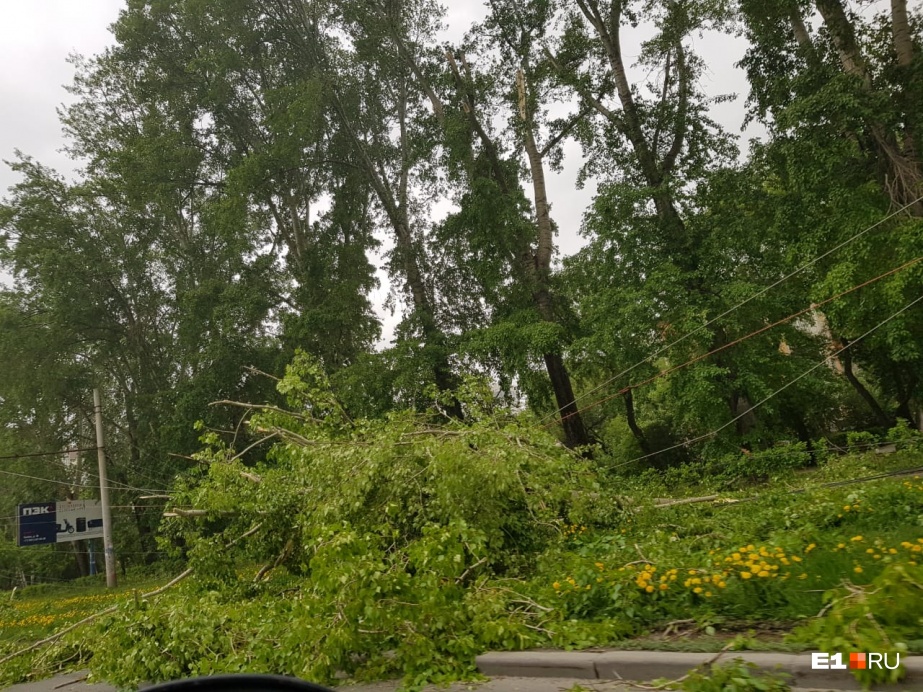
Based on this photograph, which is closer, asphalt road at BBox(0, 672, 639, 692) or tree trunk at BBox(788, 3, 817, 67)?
asphalt road at BBox(0, 672, 639, 692)

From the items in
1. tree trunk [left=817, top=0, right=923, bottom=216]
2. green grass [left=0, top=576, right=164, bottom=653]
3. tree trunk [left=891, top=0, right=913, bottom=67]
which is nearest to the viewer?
green grass [left=0, top=576, right=164, bottom=653]

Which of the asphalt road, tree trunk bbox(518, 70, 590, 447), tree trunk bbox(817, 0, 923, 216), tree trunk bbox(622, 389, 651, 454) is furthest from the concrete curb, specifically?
tree trunk bbox(622, 389, 651, 454)

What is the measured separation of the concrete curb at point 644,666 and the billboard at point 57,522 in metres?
29.0

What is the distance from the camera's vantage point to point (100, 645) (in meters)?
6.52

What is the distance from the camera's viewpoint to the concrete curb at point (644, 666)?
351cm

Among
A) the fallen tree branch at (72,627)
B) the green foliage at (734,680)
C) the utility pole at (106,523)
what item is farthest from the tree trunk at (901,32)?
the utility pole at (106,523)

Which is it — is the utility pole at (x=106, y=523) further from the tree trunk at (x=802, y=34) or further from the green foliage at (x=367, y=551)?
the tree trunk at (x=802, y=34)

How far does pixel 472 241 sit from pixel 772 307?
8.75 meters

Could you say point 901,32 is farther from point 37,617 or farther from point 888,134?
point 37,617

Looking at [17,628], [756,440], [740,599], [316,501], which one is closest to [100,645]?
[316,501]

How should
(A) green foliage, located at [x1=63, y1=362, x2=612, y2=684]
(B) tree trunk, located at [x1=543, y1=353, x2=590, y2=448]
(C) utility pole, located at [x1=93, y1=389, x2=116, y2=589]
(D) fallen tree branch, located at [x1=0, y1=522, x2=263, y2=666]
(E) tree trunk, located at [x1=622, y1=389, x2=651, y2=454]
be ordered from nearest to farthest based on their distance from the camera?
(A) green foliage, located at [x1=63, y1=362, x2=612, y2=684]
(D) fallen tree branch, located at [x1=0, y1=522, x2=263, y2=666]
(B) tree trunk, located at [x1=543, y1=353, x2=590, y2=448]
(E) tree trunk, located at [x1=622, y1=389, x2=651, y2=454]
(C) utility pole, located at [x1=93, y1=389, x2=116, y2=589]

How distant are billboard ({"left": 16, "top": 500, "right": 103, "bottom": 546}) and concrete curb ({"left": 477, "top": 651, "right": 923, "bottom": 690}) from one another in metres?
29.0

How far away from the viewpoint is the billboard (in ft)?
89.7

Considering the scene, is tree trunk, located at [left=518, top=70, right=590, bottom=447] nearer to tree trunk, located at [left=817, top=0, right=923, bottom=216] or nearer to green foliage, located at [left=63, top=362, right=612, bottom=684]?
green foliage, located at [left=63, top=362, right=612, bottom=684]
